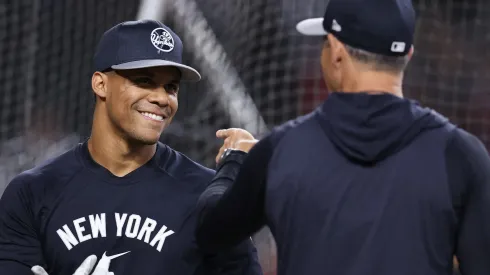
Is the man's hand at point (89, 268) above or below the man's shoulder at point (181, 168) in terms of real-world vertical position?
below

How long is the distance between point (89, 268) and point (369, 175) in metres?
0.81

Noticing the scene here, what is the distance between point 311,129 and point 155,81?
0.75 metres

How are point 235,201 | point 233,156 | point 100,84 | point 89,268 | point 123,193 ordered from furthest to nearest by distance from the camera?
1. point 100,84
2. point 123,193
3. point 89,268
4. point 233,156
5. point 235,201

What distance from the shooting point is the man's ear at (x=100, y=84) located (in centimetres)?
245

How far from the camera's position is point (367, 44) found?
1720 millimetres

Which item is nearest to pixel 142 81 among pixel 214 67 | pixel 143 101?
pixel 143 101

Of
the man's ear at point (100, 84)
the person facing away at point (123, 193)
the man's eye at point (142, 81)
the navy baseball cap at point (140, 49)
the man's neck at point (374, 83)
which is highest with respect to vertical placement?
the man's neck at point (374, 83)

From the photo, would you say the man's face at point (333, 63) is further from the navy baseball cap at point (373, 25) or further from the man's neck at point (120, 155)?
the man's neck at point (120, 155)

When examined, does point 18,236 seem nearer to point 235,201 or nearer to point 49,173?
point 49,173

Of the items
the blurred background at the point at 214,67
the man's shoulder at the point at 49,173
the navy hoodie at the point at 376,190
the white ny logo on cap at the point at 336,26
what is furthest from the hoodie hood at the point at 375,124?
the blurred background at the point at 214,67

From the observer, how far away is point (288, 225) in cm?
171

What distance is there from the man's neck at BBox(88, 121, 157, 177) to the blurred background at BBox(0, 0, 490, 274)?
2.94m

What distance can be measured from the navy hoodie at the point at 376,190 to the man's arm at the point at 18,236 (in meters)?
0.76

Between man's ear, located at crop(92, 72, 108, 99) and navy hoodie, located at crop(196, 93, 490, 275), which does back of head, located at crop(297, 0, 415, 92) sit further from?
man's ear, located at crop(92, 72, 108, 99)
